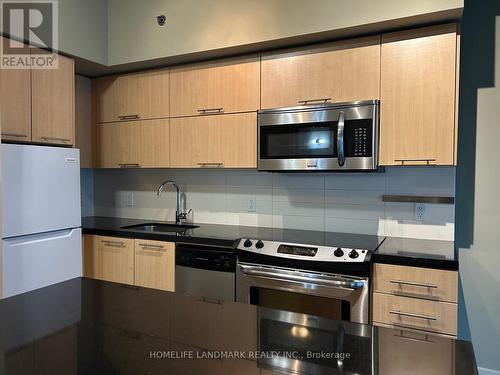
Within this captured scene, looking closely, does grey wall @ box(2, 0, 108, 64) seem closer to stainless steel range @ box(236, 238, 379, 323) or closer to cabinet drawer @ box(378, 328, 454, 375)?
stainless steel range @ box(236, 238, 379, 323)

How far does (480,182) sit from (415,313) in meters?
1.07

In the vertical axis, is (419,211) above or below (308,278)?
above

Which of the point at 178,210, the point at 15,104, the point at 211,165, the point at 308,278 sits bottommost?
the point at 308,278

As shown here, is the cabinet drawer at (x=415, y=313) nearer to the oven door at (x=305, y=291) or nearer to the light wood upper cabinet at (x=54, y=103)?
the oven door at (x=305, y=291)

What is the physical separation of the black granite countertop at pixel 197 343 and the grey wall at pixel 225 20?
→ 5.97ft

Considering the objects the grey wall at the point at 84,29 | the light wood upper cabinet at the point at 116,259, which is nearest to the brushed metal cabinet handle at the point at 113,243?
the light wood upper cabinet at the point at 116,259

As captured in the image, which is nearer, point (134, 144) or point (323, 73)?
point (323, 73)

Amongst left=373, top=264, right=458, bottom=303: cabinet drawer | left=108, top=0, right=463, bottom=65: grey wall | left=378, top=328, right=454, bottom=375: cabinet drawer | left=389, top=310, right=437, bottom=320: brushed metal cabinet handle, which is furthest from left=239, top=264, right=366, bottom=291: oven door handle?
left=108, top=0, right=463, bottom=65: grey wall

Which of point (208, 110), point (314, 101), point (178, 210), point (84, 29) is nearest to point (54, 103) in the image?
point (84, 29)

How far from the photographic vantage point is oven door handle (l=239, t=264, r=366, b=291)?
6.70ft

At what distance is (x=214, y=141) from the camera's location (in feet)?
9.24

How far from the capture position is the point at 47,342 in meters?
0.91

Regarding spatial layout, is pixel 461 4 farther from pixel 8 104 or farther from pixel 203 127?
pixel 8 104

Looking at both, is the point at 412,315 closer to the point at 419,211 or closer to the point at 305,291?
the point at 305,291
